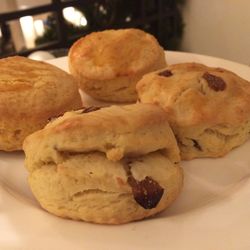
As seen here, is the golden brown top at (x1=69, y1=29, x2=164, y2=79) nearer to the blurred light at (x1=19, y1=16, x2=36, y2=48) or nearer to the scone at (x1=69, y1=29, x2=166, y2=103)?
the scone at (x1=69, y1=29, x2=166, y2=103)

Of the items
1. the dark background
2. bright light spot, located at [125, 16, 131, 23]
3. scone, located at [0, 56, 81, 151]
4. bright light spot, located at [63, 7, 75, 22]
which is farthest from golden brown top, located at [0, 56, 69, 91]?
bright light spot, located at [125, 16, 131, 23]

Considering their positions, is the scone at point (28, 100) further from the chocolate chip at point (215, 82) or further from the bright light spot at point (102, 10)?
the bright light spot at point (102, 10)

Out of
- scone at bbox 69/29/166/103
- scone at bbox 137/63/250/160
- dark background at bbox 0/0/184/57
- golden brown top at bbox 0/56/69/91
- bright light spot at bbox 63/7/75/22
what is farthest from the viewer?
bright light spot at bbox 63/7/75/22

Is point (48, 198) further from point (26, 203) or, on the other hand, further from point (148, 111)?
point (148, 111)

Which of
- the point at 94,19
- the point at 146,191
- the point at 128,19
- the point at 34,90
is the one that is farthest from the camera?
the point at 128,19

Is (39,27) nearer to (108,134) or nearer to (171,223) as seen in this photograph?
(108,134)

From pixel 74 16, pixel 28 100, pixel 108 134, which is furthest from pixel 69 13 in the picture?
pixel 108 134

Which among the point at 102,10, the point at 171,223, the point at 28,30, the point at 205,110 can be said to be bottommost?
the point at 28,30
